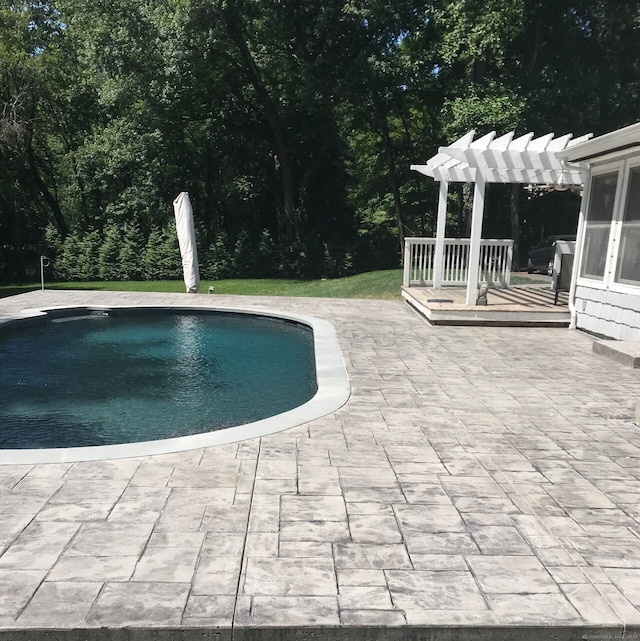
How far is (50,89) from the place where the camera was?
1983cm

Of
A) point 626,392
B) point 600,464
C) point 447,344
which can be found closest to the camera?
point 600,464

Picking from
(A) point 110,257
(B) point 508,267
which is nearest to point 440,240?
(B) point 508,267

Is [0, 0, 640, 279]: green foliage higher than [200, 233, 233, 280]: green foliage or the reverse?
higher

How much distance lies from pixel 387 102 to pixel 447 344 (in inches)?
573

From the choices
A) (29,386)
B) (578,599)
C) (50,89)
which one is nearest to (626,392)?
(578,599)

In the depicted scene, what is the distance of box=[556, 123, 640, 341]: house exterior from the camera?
24.6 ft

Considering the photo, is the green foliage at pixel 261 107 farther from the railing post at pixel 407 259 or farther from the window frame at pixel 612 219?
the window frame at pixel 612 219

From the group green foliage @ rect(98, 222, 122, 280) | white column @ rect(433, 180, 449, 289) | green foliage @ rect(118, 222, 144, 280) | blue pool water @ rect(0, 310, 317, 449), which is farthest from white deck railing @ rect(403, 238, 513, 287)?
green foliage @ rect(98, 222, 122, 280)

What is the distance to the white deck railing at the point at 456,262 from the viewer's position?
12727mm

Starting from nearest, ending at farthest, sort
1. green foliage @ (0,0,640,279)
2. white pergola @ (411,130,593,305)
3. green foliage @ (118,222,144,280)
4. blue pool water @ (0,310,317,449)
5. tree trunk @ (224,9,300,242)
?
1. blue pool water @ (0,310,317,449)
2. white pergola @ (411,130,593,305)
3. green foliage @ (0,0,640,279)
4. tree trunk @ (224,9,300,242)
5. green foliage @ (118,222,144,280)

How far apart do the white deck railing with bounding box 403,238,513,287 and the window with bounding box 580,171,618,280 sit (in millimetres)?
3551

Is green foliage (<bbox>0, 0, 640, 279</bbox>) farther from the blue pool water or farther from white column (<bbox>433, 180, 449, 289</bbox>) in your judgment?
the blue pool water

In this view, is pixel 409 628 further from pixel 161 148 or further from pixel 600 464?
pixel 161 148

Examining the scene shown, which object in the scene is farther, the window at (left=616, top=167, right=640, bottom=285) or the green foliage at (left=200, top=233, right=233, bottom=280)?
the green foliage at (left=200, top=233, right=233, bottom=280)
